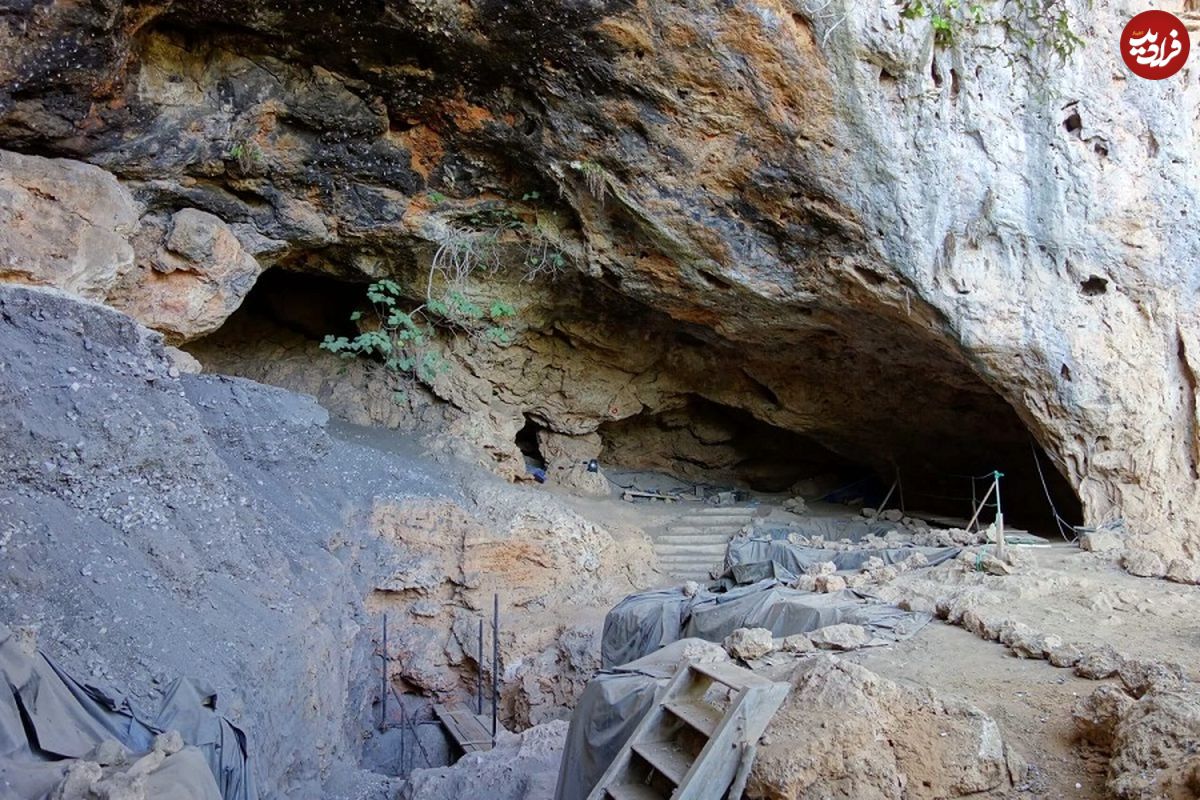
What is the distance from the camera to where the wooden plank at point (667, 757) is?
371cm

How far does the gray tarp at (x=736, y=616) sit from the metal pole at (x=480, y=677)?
8.97ft

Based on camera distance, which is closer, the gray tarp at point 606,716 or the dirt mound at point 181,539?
the gray tarp at point 606,716

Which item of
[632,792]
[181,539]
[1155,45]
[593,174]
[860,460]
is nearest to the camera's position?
[632,792]

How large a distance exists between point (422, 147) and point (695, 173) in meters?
3.00

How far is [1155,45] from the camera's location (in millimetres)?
9336

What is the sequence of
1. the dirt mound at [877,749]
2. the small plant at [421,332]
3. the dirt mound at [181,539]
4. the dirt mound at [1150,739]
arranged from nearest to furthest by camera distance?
the dirt mound at [1150,739]
the dirt mound at [877,749]
the dirt mound at [181,539]
the small plant at [421,332]

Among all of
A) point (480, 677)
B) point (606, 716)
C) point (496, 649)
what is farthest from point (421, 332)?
point (606, 716)

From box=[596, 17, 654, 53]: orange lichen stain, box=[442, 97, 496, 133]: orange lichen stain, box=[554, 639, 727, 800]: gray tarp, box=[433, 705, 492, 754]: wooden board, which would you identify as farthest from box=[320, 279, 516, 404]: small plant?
box=[554, 639, 727, 800]: gray tarp

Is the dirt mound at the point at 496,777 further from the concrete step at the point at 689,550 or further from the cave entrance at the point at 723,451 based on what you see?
the cave entrance at the point at 723,451

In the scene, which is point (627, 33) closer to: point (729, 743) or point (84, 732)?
point (729, 743)

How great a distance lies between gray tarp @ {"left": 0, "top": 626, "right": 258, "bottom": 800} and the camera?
3.84 meters

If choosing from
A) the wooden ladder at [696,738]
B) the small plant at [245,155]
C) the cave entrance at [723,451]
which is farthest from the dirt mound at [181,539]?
the cave entrance at [723,451]

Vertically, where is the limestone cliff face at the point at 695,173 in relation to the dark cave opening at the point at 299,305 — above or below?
above

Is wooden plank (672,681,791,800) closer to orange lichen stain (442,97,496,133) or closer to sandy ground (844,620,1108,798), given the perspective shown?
sandy ground (844,620,1108,798)
